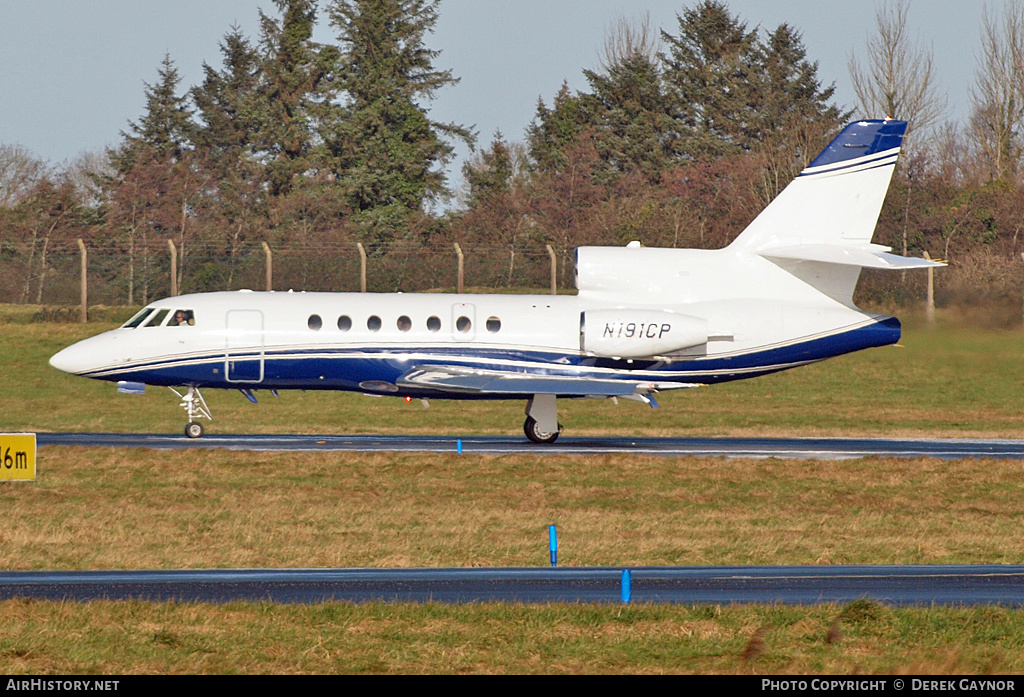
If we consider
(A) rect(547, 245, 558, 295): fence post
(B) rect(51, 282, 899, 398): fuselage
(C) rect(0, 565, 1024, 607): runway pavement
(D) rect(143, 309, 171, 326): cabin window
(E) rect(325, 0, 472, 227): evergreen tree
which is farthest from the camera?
(E) rect(325, 0, 472, 227): evergreen tree

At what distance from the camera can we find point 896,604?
13977 millimetres

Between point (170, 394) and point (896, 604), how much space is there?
110 feet

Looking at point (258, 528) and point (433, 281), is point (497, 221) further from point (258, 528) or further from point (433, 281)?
point (258, 528)

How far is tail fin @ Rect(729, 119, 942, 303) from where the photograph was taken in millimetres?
29875

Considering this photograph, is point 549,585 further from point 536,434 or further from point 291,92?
point 291,92

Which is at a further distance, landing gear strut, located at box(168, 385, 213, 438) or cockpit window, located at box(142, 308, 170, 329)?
landing gear strut, located at box(168, 385, 213, 438)

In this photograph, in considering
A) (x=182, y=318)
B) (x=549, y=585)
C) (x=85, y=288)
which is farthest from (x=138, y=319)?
(x=85, y=288)

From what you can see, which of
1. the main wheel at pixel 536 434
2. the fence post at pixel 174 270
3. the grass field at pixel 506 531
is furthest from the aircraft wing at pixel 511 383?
the fence post at pixel 174 270

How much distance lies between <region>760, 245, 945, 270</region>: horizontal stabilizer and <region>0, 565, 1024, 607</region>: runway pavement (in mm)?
12074

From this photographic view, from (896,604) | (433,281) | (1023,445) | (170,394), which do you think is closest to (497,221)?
(433,281)

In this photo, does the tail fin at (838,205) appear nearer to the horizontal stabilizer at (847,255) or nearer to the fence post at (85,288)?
the horizontal stabilizer at (847,255)

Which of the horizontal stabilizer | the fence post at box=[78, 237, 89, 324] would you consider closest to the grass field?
the horizontal stabilizer

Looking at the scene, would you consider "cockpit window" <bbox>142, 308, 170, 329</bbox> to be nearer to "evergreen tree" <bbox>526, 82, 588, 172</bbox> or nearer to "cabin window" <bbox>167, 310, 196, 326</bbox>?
"cabin window" <bbox>167, 310, 196, 326</bbox>

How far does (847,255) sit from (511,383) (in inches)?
316
